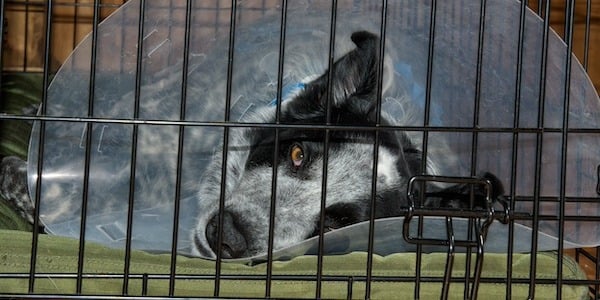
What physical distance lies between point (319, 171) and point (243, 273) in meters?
0.24

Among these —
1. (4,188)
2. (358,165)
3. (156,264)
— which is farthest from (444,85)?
(4,188)

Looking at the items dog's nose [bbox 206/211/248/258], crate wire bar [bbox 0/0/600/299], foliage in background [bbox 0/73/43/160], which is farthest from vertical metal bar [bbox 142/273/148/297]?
foliage in background [bbox 0/73/43/160]

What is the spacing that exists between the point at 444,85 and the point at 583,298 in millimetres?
332

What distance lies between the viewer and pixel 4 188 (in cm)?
142

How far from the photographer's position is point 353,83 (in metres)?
1.28

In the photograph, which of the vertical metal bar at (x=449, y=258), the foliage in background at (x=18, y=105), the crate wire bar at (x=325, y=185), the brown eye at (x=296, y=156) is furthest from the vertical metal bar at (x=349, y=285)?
the foliage in background at (x=18, y=105)

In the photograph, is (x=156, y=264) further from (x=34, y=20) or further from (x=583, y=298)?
(x=34, y=20)

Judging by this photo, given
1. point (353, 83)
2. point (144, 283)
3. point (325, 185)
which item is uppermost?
point (353, 83)

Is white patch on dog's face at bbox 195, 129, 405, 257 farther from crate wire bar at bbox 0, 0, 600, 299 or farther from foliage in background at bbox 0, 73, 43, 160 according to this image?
foliage in background at bbox 0, 73, 43, 160

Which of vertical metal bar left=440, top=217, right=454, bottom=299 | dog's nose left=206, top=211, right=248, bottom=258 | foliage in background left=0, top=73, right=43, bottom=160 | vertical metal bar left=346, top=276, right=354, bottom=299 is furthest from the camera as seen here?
foliage in background left=0, top=73, right=43, bottom=160

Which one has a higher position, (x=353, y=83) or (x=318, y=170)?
(x=353, y=83)

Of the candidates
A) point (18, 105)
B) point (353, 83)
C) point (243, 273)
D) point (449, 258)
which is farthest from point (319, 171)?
point (18, 105)

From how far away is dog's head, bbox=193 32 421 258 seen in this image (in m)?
1.24

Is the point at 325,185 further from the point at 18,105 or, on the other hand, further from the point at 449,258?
the point at 18,105
